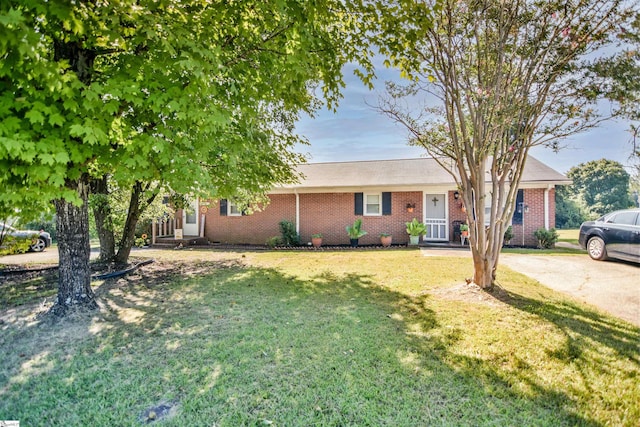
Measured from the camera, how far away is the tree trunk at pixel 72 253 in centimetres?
505

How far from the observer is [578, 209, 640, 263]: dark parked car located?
26.5ft

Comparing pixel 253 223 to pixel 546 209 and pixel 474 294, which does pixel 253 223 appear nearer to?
pixel 474 294

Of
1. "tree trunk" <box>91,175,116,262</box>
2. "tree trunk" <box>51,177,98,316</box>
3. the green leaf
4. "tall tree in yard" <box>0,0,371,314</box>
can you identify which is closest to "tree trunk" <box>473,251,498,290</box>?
"tall tree in yard" <box>0,0,371,314</box>

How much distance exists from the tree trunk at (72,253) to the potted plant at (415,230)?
1126cm

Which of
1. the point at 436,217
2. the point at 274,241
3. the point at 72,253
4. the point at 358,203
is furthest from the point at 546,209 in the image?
the point at 72,253

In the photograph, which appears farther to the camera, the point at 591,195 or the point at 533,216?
the point at 591,195

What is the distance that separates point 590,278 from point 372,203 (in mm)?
8565

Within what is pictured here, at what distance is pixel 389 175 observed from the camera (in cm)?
1524

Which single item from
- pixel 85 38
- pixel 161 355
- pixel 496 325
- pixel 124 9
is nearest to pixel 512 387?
pixel 496 325

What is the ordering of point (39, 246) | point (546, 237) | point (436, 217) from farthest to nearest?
point (436, 217) < point (39, 246) < point (546, 237)

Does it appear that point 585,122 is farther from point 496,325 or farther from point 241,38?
point 241,38

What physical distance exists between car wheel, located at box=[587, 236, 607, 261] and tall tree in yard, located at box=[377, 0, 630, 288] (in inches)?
206

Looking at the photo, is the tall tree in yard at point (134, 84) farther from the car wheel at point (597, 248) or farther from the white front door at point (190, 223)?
the white front door at point (190, 223)

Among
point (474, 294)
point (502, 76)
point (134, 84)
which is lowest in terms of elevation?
point (474, 294)
